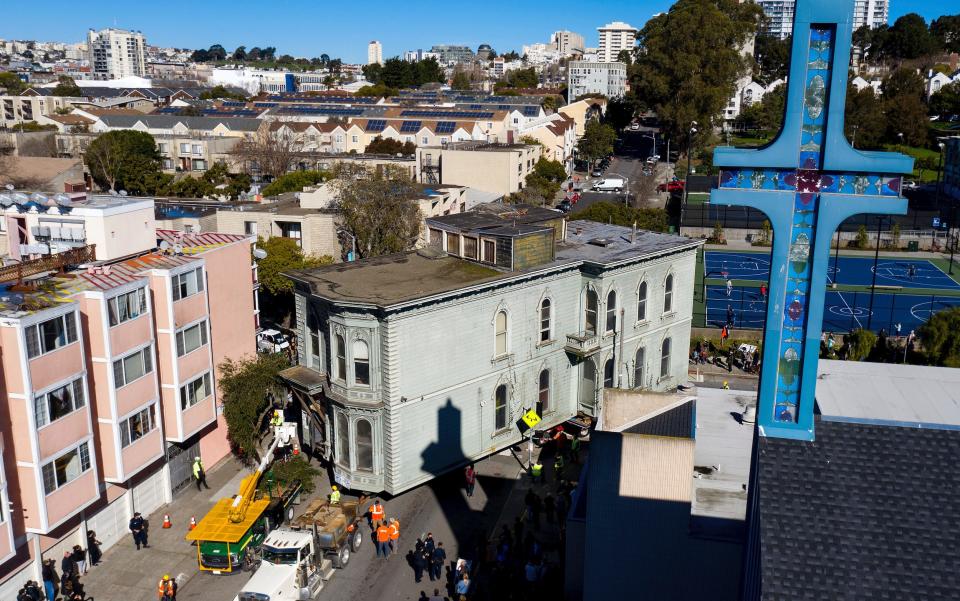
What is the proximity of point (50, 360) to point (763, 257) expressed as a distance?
59.2 meters

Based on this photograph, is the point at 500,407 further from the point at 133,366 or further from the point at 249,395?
the point at 133,366

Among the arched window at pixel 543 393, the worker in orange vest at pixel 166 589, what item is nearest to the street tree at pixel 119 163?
the arched window at pixel 543 393

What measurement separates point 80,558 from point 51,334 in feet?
22.9

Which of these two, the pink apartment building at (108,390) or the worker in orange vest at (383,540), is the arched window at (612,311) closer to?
the worker in orange vest at (383,540)

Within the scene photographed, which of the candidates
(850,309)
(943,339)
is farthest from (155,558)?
(850,309)

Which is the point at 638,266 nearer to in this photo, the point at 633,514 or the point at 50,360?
the point at 633,514

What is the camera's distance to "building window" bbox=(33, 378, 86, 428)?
2142cm

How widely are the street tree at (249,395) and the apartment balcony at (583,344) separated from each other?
34.8 feet

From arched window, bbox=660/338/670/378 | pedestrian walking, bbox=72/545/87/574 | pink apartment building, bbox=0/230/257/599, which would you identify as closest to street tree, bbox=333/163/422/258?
pink apartment building, bbox=0/230/257/599

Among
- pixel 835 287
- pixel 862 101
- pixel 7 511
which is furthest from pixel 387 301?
pixel 862 101

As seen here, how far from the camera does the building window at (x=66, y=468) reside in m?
21.8

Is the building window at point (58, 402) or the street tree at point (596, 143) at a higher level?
the street tree at point (596, 143)

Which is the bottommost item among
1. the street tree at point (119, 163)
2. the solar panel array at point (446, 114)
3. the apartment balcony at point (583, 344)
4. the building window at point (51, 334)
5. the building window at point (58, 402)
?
the apartment balcony at point (583, 344)

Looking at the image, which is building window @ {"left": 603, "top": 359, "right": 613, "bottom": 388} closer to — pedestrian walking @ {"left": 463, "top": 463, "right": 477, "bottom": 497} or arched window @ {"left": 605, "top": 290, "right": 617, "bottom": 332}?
arched window @ {"left": 605, "top": 290, "right": 617, "bottom": 332}
